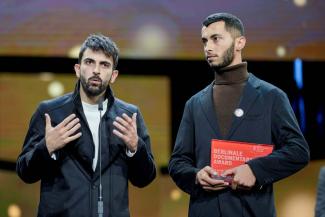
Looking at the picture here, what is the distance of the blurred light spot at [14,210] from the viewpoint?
4746mm

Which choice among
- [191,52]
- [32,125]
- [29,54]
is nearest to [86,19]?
[29,54]

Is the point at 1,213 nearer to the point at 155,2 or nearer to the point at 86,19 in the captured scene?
the point at 86,19

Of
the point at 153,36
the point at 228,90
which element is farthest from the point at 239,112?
the point at 153,36

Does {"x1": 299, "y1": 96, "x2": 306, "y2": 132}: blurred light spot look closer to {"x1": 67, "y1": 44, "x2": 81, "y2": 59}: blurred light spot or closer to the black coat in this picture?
{"x1": 67, "y1": 44, "x2": 81, "y2": 59}: blurred light spot

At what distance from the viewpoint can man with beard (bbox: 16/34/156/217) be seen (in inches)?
111

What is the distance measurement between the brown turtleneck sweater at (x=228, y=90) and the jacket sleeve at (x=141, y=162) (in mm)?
382

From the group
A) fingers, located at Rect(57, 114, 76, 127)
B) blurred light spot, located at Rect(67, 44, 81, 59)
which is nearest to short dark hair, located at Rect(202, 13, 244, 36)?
fingers, located at Rect(57, 114, 76, 127)

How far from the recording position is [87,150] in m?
2.92

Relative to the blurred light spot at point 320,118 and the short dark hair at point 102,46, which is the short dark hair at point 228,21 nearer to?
the short dark hair at point 102,46

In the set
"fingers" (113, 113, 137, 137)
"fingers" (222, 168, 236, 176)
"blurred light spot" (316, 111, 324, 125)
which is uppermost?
"blurred light spot" (316, 111, 324, 125)

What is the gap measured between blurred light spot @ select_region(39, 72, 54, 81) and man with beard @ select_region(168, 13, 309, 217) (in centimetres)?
203

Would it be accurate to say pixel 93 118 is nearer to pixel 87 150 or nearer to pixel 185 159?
pixel 87 150

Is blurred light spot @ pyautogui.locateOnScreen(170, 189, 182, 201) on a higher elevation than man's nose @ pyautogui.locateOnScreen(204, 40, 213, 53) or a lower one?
lower

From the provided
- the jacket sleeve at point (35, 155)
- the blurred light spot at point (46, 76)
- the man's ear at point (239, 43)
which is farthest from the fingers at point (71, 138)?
the blurred light spot at point (46, 76)
